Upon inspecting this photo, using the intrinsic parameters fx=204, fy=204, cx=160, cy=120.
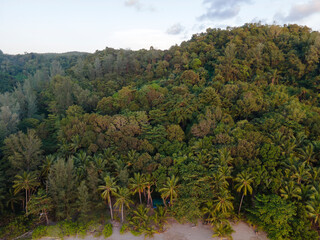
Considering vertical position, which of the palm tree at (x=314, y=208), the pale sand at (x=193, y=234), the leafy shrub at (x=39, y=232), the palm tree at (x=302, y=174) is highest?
the palm tree at (x=302, y=174)

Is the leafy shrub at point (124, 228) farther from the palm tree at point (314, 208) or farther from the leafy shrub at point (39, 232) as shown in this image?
the palm tree at point (314, 208)

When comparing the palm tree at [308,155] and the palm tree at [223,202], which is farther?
the palm tree at [308,155]

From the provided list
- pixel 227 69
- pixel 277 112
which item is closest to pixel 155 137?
pixel 277 112

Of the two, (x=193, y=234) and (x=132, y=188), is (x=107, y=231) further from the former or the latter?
(x=193, y=234)

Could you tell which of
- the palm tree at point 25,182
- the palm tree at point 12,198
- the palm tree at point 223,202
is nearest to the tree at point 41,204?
the palm tree at point 25,182

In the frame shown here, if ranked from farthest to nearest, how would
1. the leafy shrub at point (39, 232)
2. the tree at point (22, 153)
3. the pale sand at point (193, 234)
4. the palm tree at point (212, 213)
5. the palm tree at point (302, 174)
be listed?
the tree at point (22, 153) < the palm tree at point (212, 213) < the pale sand at point (193, 234) < the leafy shrub at point (39, 232) < the palm tree at point (302, 174)

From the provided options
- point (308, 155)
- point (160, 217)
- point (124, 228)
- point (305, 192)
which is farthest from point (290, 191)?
point (124, 228)

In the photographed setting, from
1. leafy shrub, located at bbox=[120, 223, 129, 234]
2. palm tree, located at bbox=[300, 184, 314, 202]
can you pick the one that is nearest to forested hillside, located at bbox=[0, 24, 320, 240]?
palm tree, located at bbox=[300, 184, 314, 202]
